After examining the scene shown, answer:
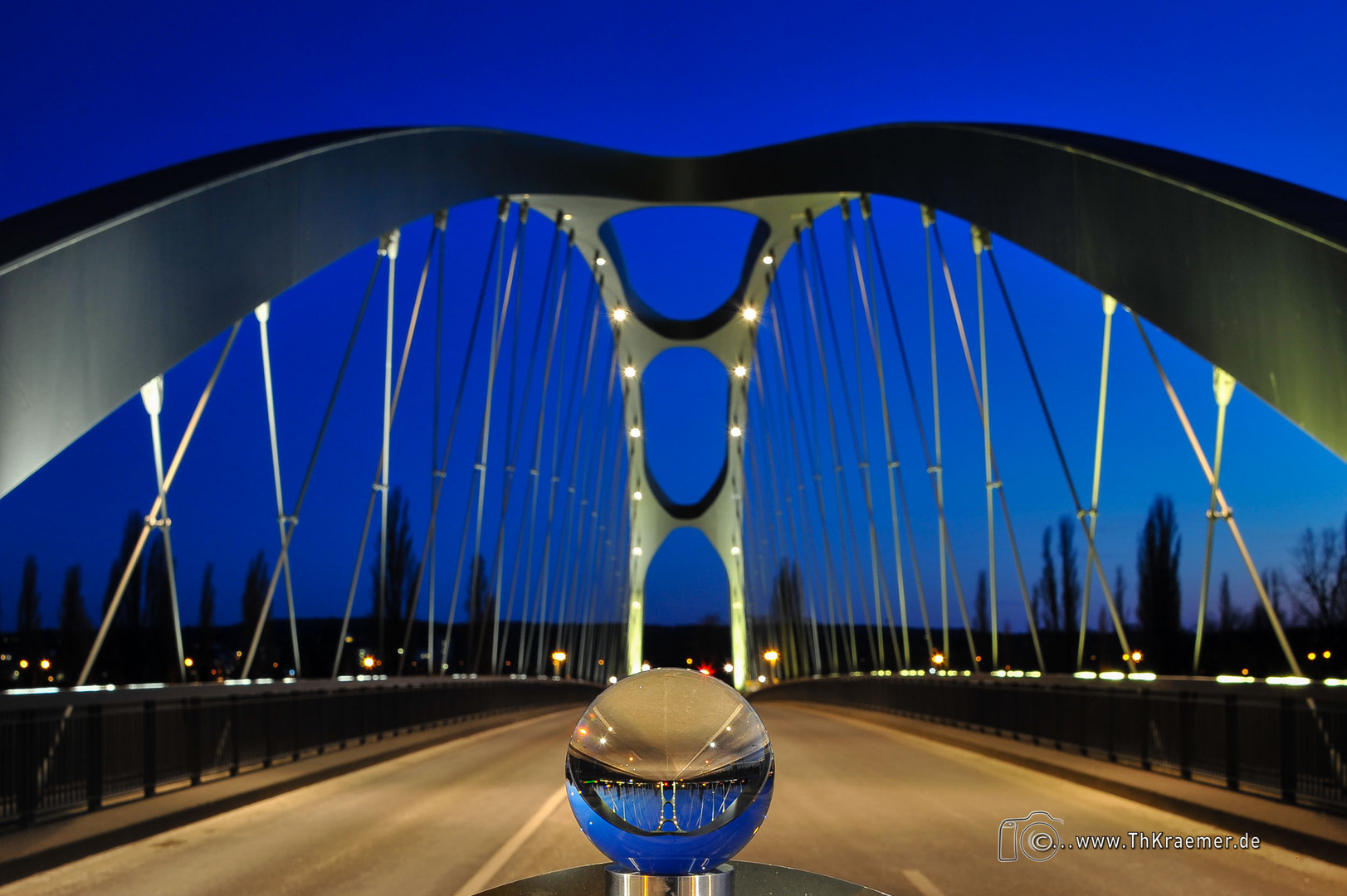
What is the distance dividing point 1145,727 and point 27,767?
9.56 metres

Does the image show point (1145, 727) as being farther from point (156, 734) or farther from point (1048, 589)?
point (1048, 589)

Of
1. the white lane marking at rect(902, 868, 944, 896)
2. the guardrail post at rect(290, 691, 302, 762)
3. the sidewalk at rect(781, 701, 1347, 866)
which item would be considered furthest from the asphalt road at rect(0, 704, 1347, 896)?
the guardrail post at rect(290, 691, 302, 762)

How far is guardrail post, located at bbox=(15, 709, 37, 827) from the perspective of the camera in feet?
27.6

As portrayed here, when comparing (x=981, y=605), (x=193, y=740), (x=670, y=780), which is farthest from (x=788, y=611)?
(x=670, y=780)

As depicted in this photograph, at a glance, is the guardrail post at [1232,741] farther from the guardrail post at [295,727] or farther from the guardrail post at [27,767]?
the guardrail post at [295,727]

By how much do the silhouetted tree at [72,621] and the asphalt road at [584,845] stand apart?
176 feet

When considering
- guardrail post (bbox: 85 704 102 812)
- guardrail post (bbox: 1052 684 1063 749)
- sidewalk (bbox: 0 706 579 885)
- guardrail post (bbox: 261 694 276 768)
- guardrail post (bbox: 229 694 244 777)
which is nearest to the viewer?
sidewalk (bbox: 0 706 579 885)

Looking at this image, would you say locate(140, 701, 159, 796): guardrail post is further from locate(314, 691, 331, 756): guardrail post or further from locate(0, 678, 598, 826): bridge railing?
locate(314, 691, 331, 756): guardrail post

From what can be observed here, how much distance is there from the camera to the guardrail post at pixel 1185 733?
11141 mm

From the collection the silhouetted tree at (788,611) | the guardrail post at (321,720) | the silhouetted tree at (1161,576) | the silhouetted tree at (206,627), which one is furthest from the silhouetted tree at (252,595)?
the guardrail post at (321,720)

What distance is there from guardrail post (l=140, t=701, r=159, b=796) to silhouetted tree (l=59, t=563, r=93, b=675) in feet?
182

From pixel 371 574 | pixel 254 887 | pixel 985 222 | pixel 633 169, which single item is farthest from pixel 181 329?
pixel 371 574

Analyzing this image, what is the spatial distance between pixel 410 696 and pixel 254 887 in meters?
13.6

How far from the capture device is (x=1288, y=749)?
9.30 metres
